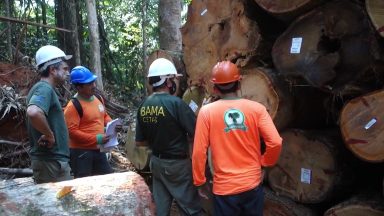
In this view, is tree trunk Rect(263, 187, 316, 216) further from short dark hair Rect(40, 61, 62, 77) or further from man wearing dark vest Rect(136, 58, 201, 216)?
short dark hair Rect(40, 61, 62, 77)

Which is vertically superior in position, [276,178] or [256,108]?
[256,108]

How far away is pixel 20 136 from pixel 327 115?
5340 millimetres

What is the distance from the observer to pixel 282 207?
394 centimetres

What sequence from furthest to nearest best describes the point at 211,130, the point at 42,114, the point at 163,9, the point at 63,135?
the point at 163,9 → the point at 63,135 → the point at 42,114 → the point at 211,130

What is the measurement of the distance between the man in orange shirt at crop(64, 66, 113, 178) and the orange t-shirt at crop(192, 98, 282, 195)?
1761 mm

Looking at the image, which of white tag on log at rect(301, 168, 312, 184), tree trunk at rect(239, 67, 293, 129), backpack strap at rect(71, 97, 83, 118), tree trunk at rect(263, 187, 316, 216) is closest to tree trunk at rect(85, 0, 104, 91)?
backpack strap at rect(71, 97, 83, 118)

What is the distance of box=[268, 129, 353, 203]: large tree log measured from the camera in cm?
366

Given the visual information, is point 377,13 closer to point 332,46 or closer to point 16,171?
point 332,46

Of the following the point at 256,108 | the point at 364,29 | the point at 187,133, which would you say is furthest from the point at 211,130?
the point at 364,29

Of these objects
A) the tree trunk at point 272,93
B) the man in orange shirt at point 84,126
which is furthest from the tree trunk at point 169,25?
the tree trunk at point 272,93

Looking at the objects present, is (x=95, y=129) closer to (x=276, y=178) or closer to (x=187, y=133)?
(x=187, y=133)

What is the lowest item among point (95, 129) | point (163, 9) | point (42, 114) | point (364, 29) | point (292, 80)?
point (95, 129)

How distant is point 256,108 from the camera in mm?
3248

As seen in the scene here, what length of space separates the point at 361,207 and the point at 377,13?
151 cm
